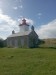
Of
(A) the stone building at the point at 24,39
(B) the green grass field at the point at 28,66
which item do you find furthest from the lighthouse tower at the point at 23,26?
(B) the green grass field at the point at 28,66

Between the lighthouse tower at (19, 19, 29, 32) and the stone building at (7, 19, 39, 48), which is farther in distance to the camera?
the lighthouse tower at (19, 19, 29, 32)

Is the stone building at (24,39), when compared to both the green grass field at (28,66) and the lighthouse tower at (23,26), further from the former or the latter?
the green grass field at (28,66)

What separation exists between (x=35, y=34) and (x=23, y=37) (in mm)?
3782

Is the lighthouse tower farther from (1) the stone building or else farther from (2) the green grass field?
(2) the green grass field

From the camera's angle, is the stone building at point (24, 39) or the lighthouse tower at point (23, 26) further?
the lighthouse tower at point (23, 26)

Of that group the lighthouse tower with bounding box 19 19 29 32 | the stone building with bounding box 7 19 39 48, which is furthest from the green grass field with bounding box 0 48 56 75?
the lighthouse tower with bounding box 19 19 29 32

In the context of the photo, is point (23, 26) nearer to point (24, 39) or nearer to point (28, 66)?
point (24, 39)

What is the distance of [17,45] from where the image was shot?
202 ft

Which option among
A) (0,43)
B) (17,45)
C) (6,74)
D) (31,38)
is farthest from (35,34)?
(6,74)

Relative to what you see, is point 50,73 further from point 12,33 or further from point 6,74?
point 12,33

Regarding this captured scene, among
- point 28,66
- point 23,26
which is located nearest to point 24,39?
point 23,26

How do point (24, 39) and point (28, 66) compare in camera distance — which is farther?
point (24, 39)

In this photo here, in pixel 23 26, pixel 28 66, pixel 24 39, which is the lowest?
pixel 28 66

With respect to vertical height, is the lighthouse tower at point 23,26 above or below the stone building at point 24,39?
above
